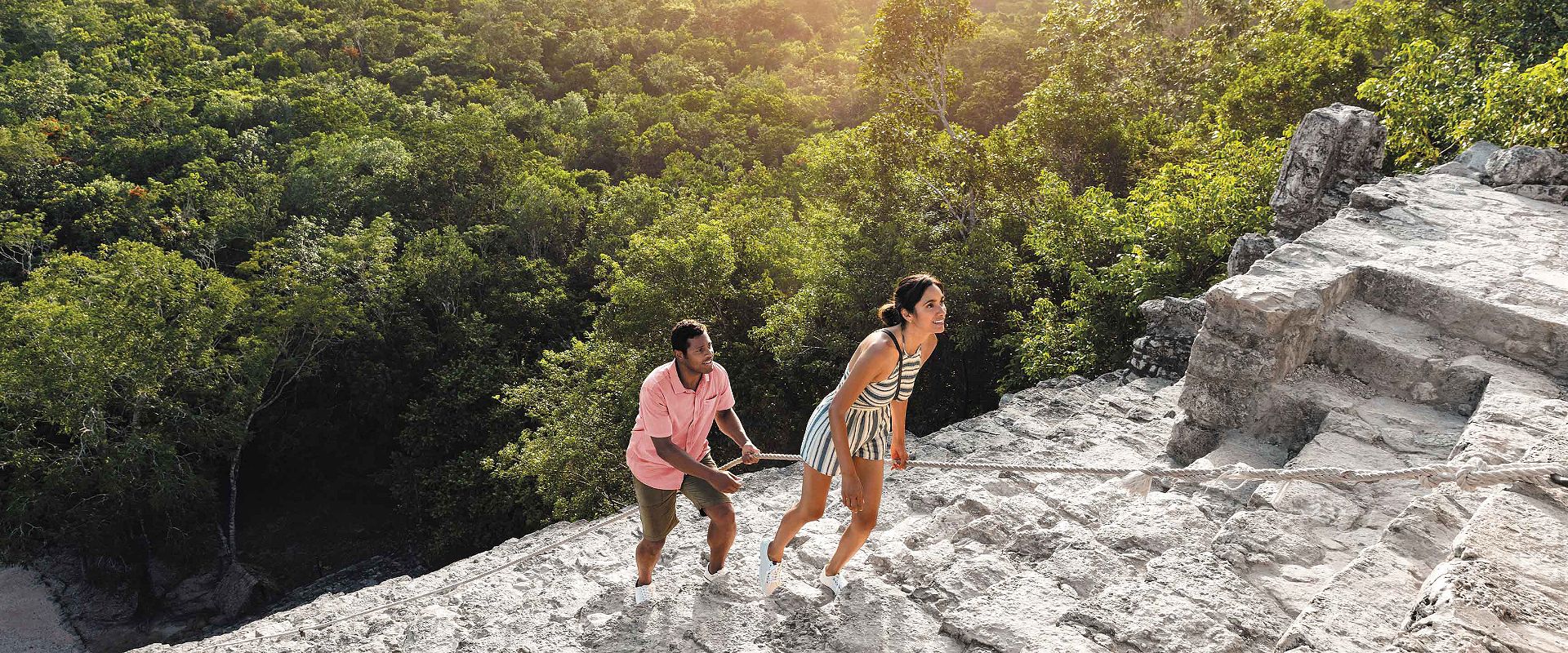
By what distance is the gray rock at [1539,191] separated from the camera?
24.2 feet

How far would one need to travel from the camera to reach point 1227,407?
5500 millimetres

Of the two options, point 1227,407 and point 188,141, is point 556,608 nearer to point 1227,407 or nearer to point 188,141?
point 1227,407

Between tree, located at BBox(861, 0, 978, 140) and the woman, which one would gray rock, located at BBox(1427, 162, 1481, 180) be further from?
tree, located at BBox(861, 0, 978, 140)

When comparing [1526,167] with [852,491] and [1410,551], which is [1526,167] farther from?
[852,491]

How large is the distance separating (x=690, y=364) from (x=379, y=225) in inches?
807

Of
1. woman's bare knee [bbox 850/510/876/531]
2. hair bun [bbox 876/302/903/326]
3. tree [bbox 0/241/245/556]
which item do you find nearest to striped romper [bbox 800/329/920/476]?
hair bun [bbox 876/302/903/326]

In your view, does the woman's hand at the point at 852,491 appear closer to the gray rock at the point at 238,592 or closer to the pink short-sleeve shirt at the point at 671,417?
the pink short-sleeve shirt at the point at 671,417

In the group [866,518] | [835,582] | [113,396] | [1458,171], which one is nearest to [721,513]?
[835,582]

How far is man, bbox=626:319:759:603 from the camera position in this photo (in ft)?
13.3

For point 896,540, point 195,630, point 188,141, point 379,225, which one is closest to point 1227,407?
point 896,540

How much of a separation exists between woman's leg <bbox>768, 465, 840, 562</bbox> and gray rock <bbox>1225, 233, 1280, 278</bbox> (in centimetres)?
610

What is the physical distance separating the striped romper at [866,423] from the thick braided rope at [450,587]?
0.96 metres

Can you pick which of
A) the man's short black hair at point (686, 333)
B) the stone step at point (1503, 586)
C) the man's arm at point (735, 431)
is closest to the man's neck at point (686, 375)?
the man's short black hair at point (686, 333)

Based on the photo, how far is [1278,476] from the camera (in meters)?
4.18
